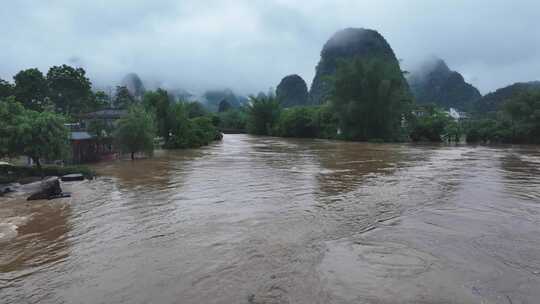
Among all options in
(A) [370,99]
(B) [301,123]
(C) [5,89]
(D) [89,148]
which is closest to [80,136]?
(D) [89,148]

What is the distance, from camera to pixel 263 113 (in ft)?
213

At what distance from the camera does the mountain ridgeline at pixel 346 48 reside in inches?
3573

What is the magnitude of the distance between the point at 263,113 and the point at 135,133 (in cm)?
4292

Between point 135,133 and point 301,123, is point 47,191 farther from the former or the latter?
point 301,123

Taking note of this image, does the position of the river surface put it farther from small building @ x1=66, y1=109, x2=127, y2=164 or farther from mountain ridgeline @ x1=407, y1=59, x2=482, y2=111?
mountain ridgeline @ x1=407, y1=59, x2=482, y2=111

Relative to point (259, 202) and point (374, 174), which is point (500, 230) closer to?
point (259, 202)

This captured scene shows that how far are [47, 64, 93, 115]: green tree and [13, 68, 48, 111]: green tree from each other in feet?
3.98

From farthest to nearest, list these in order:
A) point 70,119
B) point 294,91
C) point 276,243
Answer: point 294,91 < point 70,119 < point 276,243

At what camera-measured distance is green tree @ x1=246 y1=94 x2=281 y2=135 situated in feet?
211

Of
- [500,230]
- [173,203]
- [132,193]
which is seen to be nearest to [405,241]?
[500,230]

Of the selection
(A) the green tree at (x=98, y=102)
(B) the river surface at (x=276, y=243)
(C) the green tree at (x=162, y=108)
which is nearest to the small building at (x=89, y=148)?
(C) the green tree at (x=162, y=108)

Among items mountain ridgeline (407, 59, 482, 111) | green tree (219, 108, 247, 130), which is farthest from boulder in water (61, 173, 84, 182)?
mountain ridgeline (407, 59, 482, 111)

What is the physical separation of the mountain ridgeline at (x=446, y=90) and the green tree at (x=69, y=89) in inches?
2727

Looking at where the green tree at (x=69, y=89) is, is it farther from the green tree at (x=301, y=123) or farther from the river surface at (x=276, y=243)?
the river surface at (x=276, y=243)
